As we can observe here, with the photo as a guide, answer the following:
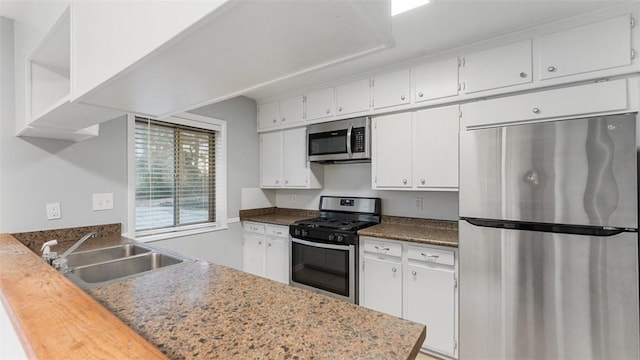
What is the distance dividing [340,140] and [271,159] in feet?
3.48

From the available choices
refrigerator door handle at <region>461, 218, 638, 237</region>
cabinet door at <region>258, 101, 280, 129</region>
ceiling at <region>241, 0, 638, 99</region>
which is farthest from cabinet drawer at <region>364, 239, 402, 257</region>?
cabinet door at <region>258, 101, 280, 129</region>

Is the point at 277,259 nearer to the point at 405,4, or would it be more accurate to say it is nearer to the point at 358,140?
the point at 358,140

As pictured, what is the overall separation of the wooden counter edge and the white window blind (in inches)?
60.2

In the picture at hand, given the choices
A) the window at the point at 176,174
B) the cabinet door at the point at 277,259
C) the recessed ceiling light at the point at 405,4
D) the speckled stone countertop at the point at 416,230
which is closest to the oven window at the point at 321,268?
the cabinet door at the point at 277,259

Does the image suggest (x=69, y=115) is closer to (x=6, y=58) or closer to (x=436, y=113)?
(x=6, y=58)

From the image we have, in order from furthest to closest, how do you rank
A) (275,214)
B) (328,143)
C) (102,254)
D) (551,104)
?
1. (275,214)
2. (328,143)
3. (551,104)
4. (102,254)

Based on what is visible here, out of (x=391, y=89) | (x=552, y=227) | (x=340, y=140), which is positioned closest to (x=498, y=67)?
(x=391, y=89)

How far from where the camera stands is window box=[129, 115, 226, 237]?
2.45m

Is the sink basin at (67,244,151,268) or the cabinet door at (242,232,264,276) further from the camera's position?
the cabinet door at (242,232,264,276)

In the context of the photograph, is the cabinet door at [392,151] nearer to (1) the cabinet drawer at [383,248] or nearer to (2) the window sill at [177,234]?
(1) the cabinet drawer at [383,248]

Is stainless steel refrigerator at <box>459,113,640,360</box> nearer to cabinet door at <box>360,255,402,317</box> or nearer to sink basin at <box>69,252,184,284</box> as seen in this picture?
cabinet door at <box>360,255,402,317</box>

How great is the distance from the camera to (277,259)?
9.89 ft

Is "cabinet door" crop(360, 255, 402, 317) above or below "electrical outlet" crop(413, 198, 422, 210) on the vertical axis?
below

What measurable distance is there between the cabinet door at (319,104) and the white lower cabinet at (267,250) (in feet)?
4.24
